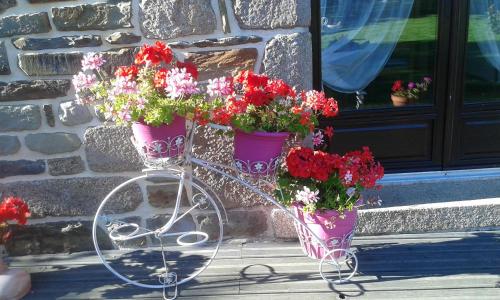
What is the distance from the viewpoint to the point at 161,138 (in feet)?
7.36

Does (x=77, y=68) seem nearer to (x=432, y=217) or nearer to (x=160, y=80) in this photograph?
(x=160, y=80)

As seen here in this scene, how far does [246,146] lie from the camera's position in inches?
93.7

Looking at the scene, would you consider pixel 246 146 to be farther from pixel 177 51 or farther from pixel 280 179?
pixel 177 51

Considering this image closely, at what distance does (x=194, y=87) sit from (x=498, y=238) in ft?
6.47

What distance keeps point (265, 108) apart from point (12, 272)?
59.7 inches

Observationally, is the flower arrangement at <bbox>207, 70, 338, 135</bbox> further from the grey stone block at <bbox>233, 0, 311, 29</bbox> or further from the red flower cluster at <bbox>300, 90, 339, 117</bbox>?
the grey stone block at <bbox>233, 0, 311, 29</bbox>

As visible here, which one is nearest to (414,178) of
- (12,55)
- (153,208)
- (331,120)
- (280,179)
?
(331,120)

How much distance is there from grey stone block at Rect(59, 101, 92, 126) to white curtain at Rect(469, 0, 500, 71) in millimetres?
2381

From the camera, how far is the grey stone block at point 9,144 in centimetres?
277

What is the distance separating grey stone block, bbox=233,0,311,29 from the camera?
263cm

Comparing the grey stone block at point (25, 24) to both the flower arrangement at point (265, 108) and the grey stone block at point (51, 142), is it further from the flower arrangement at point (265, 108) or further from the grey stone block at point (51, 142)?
the flower arrangement at point (265, 108)

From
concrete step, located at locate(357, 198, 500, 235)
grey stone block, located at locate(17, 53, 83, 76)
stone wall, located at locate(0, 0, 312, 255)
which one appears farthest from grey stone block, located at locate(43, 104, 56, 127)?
concrete step, located at locate(357, 198, 500, 235)

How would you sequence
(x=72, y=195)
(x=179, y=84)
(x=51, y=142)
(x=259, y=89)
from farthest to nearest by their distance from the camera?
(x=72, y=195)
(x=51, y=142)
(x=259, y=89)
(x=179, y=84)

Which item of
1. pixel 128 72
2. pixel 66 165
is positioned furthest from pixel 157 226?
pixel 128 72
